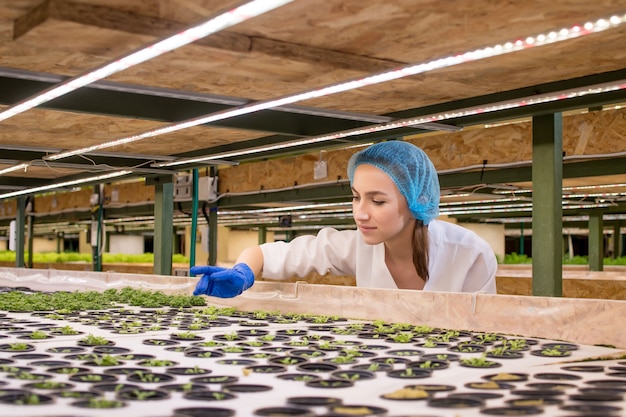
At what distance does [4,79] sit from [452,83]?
8.13 ft

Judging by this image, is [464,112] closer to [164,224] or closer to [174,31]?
[174,31]

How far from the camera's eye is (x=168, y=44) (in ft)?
9.36

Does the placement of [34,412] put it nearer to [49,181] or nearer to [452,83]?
[452,83]

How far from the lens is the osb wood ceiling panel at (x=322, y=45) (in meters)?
2.79

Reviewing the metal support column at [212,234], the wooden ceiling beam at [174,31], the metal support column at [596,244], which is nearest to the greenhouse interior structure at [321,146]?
the wooden ceiling beam at [174,31]

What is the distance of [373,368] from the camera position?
87.9 inches

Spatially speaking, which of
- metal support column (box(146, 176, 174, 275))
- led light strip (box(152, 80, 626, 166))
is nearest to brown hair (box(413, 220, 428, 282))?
led light strip (box(152, 80, 626, 166))

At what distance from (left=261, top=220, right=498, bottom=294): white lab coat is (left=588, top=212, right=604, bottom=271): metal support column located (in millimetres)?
6391

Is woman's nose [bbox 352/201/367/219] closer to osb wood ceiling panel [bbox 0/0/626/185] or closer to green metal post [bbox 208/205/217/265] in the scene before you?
osb wood ceiling panel [bbox 0/0/626/185]

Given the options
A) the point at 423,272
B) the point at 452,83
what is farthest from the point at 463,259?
the point at 452,83

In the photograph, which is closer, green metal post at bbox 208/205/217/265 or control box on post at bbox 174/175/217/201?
control box on post at bbox 174/175/217/201

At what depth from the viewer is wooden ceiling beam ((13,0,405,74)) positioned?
9.04 ft

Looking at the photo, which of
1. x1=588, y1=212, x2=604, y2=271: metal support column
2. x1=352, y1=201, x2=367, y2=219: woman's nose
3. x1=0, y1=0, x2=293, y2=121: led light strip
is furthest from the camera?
x1=588, y1=212, x2=604, y2=271: metal support column

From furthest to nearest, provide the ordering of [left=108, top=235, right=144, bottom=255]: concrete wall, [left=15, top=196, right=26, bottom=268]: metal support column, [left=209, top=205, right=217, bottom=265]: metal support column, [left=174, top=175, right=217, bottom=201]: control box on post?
[left=108, top=235, right=144, bottom=255]: concrete wall, [left=15, top=196, right=26, bottom=268]: metal support column, [left=209, top=205, right=217, bottom=265]: metal support column, [left=174, top=175, right=217, bottom=201]: control box on post
